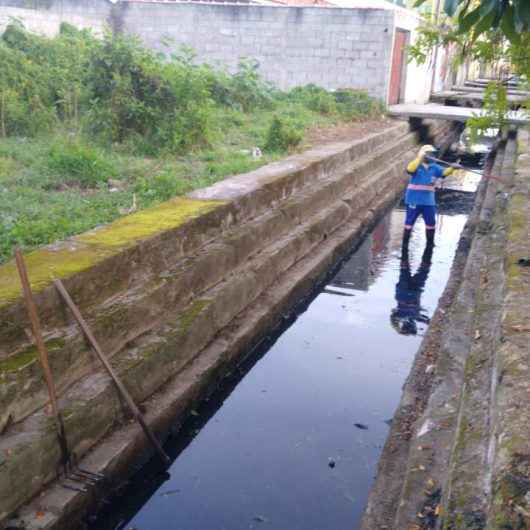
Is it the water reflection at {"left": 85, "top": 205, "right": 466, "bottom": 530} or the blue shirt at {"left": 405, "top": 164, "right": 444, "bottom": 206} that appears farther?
the blue shirt at {"left": 405, "top": 164, "right": 444, "bottom": 206}

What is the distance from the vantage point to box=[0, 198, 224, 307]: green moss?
390 cm

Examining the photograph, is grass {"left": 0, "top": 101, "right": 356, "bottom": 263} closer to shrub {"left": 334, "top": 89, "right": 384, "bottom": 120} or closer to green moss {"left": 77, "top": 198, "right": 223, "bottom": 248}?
green moss {"left": 77, "top": 198, "right": 223, "bottom": 248}

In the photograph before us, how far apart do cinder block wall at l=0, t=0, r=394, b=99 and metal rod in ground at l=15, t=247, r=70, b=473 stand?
14.0 m

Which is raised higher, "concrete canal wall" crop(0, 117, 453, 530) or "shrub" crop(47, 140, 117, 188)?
"shrub" crop(47, 140, 117, 188)

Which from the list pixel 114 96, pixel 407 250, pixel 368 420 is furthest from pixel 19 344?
pixel 407 250

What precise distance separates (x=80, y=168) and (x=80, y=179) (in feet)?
0.57

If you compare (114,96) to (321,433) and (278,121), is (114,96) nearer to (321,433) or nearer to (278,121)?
(278,121)

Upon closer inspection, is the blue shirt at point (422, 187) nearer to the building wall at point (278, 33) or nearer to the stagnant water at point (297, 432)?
the stagnant water at point (297, 432)

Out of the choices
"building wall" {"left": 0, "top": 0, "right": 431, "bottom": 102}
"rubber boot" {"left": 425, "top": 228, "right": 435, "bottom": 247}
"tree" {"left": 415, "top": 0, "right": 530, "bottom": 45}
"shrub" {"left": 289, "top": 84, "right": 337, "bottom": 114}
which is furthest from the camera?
"building wall" {"left": 0, "top": 0, "right": 431, "bottom": 102}

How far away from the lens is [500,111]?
4.49 meters

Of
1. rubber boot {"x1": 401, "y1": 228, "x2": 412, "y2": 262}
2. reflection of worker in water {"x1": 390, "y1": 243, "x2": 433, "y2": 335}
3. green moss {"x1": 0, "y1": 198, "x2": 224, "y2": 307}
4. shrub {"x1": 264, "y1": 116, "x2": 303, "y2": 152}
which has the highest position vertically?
shrub {"x1": 264, "y1": 116, "x2": 303, "y2": 152}

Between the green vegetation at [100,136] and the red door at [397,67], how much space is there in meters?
6.19

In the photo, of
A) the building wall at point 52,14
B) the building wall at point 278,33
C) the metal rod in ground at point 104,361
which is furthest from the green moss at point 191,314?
the building wall at point 278,33

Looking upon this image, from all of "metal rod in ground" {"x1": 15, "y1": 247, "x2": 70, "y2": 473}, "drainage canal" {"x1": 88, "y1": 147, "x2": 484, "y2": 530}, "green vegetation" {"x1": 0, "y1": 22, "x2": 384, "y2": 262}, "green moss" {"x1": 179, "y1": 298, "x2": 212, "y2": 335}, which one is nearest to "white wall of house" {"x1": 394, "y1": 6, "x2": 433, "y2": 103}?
"green vegetation" {"x1": 0, "y1": 22, "x2": 384, "y2": 262}
